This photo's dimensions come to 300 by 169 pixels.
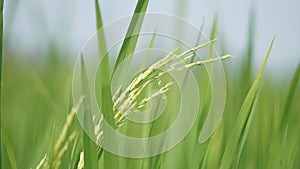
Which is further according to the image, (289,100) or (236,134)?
(289,100)

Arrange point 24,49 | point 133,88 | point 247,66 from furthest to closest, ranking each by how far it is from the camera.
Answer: point 24,49
point 247,66
point 133,88

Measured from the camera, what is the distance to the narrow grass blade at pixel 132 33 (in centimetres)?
45

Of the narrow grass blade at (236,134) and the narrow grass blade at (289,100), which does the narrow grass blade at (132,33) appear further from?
the narrow grass blade at (289,100)

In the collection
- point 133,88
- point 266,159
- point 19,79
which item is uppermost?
point 19,79

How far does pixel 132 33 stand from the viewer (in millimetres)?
455

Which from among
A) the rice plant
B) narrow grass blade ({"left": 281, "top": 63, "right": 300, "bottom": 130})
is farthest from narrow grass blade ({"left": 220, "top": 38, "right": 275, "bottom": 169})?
narrow grass blade ({"left": 281, "top": 63, "right": 300, "bottom": 130})

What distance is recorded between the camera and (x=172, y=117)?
0.75 m

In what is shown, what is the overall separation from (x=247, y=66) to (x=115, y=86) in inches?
11.8

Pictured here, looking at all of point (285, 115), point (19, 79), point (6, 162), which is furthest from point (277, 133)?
point (19, 79)

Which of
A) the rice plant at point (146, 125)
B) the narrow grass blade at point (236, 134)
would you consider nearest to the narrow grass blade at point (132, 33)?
the rice plant at point (146, 125)

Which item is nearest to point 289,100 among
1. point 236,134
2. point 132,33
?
point 236,134

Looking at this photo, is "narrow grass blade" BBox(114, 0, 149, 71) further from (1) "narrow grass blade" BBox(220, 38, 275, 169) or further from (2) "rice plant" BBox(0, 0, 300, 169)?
(1) "narrow grass blade" BBox(220, 38, 275, 169)

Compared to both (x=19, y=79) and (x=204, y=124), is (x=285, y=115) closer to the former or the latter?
(x=204, y=124)

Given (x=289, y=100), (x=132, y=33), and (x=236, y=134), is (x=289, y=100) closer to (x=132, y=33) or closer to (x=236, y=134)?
(x=236, y=134)
